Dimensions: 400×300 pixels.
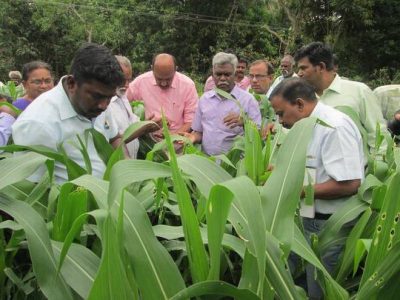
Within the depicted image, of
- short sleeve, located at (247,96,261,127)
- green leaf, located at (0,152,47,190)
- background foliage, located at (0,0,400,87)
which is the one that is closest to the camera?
green leaf, located at (0,152,47,190)

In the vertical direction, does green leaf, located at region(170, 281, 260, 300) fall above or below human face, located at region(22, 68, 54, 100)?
above

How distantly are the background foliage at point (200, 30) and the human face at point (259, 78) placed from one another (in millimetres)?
13098

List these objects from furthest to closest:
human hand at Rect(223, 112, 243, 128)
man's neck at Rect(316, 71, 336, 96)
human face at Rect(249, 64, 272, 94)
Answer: human face at Rect(249, 64, 272, 94) < human hand at Rect(223, 112, 243, 128) < man's neck at Rect(316, 71, 336, 96)

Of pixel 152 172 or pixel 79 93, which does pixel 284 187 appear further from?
pixel 79 93

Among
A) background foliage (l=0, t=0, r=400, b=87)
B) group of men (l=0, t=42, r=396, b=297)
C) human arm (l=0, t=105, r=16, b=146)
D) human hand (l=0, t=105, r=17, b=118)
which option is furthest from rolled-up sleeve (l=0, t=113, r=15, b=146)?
background foliage (l=0, t=0, r=400, b=87)

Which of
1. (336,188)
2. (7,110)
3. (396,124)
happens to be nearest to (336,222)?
(336,188)

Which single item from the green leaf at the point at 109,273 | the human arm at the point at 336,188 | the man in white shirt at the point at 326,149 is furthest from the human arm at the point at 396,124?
the green leaf at the point at 109,273

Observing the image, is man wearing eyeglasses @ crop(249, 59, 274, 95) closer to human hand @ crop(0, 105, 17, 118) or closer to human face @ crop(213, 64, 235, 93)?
human face @ crop(213, 64, 235, 93)

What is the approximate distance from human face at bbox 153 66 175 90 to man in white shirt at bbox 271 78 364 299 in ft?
5.12

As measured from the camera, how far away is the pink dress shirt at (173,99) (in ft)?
12.6

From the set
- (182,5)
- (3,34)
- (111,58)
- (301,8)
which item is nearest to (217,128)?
(111,58)

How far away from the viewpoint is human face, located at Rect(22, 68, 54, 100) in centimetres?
370

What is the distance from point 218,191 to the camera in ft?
3.40

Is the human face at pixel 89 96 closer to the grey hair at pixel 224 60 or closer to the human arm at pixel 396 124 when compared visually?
the grey hair at pixel 224 60
